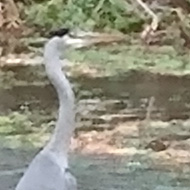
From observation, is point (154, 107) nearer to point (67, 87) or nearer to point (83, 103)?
point (83, 103)

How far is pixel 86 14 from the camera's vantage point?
7.84 meters

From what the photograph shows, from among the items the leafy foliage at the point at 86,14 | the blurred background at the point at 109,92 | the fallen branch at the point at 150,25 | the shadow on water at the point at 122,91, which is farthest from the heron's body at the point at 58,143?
the leafy foliage at the point at 86,14

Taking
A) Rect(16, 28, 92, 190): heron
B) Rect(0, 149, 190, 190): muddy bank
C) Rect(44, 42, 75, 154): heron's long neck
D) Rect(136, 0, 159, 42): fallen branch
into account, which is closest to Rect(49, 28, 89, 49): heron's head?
Rect(16, 28, 92, 190): heron

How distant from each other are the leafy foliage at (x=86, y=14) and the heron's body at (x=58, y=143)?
419 cm

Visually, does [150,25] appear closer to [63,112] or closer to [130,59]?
[130,59]

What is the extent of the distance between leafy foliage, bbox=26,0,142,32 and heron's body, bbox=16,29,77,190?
13.7 feet

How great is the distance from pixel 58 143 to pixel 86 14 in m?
4.70

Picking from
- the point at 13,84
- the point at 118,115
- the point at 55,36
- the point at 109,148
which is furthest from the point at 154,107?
the point at 55,36

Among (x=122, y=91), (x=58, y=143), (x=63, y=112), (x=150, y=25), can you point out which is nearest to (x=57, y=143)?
(x=58, y=143)

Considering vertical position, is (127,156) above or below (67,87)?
below

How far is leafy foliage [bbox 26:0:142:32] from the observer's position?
24.9 feet

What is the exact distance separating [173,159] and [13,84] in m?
2.04

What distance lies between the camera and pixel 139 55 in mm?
6738

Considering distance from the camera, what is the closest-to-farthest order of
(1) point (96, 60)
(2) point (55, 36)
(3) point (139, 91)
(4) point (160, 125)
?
(2) point (55, 36) < (4) point (160, 125) < (3) point (139, 91) < (1) point (96, 60)
